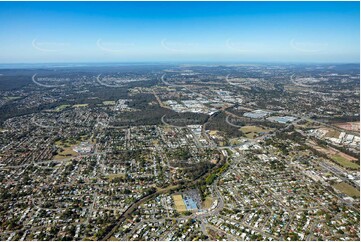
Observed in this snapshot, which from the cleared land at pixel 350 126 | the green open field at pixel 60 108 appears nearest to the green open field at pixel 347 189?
the cleared land at pixel 350 126

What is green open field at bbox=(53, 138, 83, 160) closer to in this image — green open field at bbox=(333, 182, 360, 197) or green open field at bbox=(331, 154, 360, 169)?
green open field at bbox=(333, 182, 360, 197)

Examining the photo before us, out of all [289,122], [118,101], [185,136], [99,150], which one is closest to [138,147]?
[99,150]

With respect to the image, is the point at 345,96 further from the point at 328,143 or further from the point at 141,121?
the point at 141,121

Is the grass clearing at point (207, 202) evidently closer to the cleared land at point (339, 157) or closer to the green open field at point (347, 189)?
the green open field at point (347, 189)

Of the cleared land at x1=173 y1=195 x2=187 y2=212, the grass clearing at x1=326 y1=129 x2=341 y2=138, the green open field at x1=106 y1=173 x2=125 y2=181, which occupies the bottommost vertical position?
the grass clearing at x1=326 y1=129 x2=341 y2=138

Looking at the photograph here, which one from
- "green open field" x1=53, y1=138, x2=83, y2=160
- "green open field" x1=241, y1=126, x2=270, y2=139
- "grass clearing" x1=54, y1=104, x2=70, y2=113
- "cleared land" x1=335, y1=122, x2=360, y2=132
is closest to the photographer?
"green open field" x1=53, y1=138, x2=83, y2=160

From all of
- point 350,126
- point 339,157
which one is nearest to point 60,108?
point 339,157

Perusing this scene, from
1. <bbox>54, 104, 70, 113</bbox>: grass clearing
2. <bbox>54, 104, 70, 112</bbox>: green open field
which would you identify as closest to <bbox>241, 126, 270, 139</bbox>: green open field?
<bbox>54, 104, 70, 113</bbox>: grass clearing
